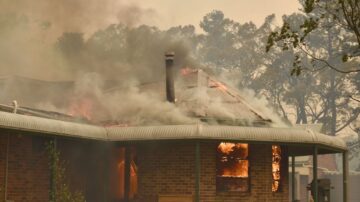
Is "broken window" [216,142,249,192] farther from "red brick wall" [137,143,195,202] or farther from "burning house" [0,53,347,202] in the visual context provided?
"red brick wall" [137,143,195,202]

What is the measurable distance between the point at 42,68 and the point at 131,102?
1470cm

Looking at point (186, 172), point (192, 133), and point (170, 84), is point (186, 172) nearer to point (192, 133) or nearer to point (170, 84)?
point (192, 133)

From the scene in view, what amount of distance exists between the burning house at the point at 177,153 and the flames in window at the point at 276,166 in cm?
2

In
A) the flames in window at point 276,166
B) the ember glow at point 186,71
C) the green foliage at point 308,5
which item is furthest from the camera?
the ember glow at point 186,71

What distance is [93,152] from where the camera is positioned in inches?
788

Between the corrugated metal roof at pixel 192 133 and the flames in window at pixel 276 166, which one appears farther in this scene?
the flames in window at pixel 276 166

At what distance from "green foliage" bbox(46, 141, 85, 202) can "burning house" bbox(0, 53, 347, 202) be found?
23cm

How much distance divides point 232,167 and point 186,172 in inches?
54.4

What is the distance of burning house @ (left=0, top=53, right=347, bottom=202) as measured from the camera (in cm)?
1766

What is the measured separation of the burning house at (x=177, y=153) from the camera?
17.7 meters

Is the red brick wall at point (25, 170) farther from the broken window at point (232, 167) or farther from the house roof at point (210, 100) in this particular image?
the broken window at point (232, 167)

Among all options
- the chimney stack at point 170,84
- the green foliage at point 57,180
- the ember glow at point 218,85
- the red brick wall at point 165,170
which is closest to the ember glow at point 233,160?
the red brick wall at point 165,170

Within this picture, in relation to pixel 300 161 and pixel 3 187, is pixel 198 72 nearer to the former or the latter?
pixel 3 187

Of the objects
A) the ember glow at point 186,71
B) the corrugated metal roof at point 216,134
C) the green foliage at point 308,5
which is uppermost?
the ember glow at point 186,71
